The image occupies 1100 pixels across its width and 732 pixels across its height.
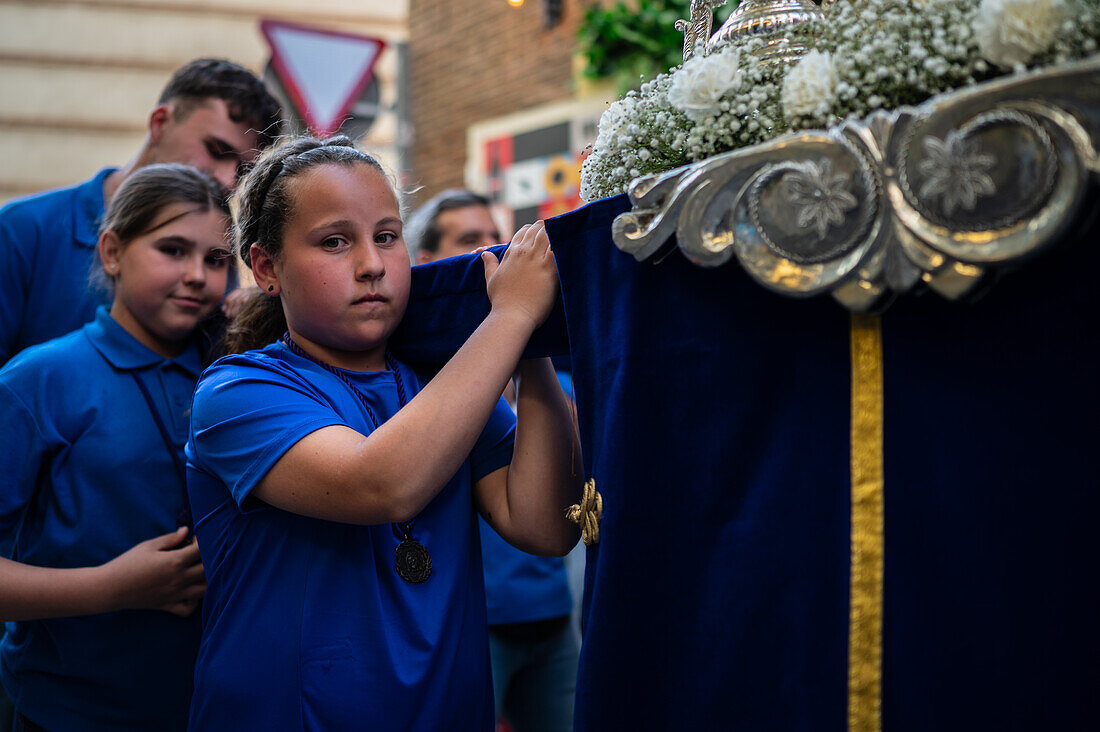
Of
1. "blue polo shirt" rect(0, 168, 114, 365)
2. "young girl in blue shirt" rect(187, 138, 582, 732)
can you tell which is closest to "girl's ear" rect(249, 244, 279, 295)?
"young girl in blue shirt" rect(187, 138, 582, 732)

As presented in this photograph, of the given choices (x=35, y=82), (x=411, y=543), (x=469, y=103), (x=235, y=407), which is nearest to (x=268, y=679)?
(x=411, y=543)

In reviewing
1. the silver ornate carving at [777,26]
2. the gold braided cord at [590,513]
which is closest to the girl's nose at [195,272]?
the gold braided cord at [590,513]

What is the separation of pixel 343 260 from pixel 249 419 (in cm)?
29

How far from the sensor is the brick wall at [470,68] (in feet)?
23.9

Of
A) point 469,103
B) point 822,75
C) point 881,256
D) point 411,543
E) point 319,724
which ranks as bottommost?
point 319,724

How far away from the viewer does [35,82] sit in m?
9.91

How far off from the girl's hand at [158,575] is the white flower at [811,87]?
1.33m

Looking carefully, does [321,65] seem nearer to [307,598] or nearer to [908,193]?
[307,598]

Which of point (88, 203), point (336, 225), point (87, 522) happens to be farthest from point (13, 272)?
point (336, 225)

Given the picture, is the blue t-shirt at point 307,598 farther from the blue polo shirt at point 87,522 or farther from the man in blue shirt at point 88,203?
the man in blue shirt at point 88,203

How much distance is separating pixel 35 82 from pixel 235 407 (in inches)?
409

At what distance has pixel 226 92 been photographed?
2.51 metres

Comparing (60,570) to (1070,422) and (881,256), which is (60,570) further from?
(1070,422)

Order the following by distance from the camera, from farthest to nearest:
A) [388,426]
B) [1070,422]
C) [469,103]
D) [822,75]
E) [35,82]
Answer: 1. [35,82]
2. [469,103]
3. [388,426]
4. [822,75]
5. [1070,422]
